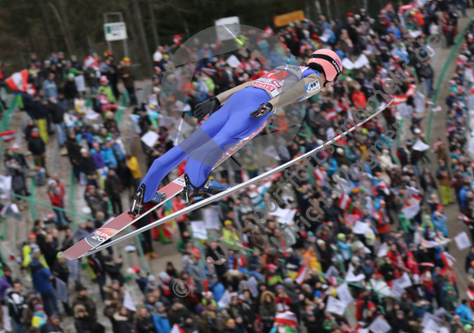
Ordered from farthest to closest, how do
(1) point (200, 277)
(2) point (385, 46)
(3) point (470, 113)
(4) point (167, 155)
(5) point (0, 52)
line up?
1. (5) point (0, 52)
2. (2) point (385, 46)
3. (3) point (470, 113)
4. (1) point (200, 277)
5. (4) point (167, 155)

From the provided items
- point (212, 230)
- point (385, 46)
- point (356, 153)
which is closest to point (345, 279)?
point (212, 230)

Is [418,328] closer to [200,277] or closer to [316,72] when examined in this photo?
[200,277]

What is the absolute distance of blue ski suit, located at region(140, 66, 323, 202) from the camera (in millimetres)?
6012

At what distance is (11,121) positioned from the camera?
13500mm

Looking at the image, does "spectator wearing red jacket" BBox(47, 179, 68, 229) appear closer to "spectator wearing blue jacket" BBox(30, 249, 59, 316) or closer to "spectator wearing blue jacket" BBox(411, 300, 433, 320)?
"spectator wearing blue jacket" BBox(30, 249, 59, 316)

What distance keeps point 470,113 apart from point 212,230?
871 centimetres

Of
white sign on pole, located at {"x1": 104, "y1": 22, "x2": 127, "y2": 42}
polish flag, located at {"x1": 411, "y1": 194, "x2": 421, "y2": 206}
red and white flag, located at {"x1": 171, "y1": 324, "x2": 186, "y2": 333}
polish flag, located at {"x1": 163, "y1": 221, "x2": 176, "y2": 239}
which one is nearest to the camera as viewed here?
red and white flag, located at {"x1": 171, "y1": 324, "x2": 186, "y2": 333}

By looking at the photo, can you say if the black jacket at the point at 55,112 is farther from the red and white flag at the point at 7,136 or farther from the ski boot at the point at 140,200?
the ski boot at the point at 140,200

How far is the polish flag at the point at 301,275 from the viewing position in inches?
405

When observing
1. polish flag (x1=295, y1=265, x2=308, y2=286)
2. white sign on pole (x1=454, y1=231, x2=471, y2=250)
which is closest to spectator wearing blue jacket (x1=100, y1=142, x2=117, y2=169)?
polish flag (x1=295, y1=265, x2=308, y2=286)

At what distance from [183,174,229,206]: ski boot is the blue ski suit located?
63 mm

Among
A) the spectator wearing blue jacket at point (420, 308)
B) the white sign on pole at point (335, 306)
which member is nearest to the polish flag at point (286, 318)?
the white sign on pole at point (335, 306)

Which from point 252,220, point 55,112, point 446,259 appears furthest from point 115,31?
point 446,259

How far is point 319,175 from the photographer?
12492 millimetres
